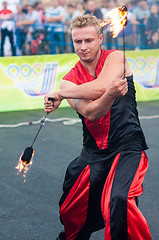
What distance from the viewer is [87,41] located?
3547 mm

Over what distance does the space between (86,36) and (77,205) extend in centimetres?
145

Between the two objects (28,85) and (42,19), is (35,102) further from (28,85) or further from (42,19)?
(42,19)

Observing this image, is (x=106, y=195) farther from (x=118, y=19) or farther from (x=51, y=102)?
(x=118, y=19)

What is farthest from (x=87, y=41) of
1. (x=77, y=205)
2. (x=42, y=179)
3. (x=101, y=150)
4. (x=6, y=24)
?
(x=6, y=24)

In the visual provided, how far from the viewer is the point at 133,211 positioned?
326 centimetres

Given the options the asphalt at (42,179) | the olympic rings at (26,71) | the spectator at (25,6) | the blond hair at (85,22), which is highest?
the blond hair at (85,22)

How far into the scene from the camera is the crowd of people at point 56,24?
1320 cm

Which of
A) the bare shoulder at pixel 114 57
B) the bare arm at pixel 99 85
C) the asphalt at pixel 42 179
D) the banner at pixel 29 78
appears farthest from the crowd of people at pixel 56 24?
the bare arm at pixel 99 85

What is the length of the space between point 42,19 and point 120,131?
10.9 meters

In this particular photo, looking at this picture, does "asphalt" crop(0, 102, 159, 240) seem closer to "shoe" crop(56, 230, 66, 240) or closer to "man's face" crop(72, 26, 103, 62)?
"shoe" crop(56, 230, 66, 240)

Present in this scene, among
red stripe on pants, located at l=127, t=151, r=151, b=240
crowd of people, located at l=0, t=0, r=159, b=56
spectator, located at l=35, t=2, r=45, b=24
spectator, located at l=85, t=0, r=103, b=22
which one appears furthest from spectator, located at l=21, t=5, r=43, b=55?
red stripe on pants, located at l=127, t=151, r=151, b=240

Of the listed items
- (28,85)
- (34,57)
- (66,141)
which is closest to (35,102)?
(28,85)

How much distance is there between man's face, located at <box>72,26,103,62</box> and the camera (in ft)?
11.5

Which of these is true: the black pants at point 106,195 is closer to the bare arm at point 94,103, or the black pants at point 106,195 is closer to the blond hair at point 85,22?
the bare arm at point 94,103
